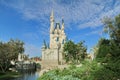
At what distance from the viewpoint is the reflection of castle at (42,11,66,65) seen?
115000mm

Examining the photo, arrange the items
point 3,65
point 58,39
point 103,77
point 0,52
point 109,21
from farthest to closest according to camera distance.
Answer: point 58,39
point 3,65
point 0,52
point 109,21
point 103,77

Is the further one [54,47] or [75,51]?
[54,47]

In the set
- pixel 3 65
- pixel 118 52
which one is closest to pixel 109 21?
pixel 118 52

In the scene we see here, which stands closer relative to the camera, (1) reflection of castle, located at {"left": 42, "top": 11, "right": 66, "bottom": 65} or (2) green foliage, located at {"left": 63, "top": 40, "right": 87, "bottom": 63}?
(2) green foliage, located at {"left": 63, "top": 40, "right": 87, "bottom": 63}

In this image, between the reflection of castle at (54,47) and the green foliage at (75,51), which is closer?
the green foliage at (75,51)

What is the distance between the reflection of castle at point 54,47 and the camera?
377ft

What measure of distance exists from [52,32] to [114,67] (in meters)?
107

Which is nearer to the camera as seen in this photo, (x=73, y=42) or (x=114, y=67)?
Result: (x=114, y=67)

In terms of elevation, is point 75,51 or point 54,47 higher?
point 54,47

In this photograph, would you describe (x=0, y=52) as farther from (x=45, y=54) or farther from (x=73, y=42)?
(x=45, y=54)

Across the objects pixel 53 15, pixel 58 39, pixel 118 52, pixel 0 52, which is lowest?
pixel 118 52

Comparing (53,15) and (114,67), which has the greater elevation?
(53,15)

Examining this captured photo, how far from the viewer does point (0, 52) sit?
7550 cm

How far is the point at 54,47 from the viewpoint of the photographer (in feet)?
388
